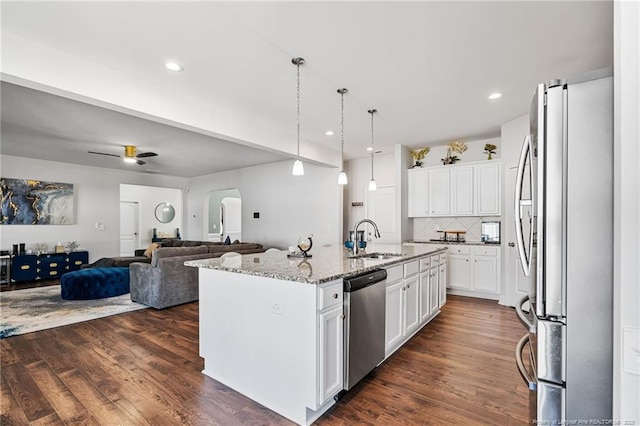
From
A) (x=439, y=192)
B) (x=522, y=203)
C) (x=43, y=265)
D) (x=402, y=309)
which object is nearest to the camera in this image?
(x=522, y=203)

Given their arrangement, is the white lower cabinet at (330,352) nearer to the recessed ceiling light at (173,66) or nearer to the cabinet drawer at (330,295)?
the cabinet drawer at (330,295)

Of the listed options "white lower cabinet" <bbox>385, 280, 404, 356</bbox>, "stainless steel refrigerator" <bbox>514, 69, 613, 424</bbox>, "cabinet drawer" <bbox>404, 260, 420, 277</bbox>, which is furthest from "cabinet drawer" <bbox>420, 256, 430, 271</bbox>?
"stainless steel refrigerator" <bbox>514, 69, 613, 424</bbox>

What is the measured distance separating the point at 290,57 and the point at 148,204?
9.42m

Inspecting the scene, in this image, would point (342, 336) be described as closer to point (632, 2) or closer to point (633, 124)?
point (633, 124)

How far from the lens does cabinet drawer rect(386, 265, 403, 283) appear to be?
262 cm

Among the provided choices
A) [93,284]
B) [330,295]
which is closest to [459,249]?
[330,295]

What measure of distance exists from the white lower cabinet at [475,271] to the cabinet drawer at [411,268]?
7.58 ft

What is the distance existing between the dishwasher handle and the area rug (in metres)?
3.79

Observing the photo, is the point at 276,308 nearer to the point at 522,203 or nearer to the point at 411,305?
the point at 522,203

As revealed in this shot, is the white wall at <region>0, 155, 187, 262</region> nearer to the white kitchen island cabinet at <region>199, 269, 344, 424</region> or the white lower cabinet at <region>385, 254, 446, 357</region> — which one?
the white kitchen island cabinet at <region>199, 269, 344, 424</region>

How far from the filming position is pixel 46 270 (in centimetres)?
643

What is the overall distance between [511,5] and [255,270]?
246 centimetres

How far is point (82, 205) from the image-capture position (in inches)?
288

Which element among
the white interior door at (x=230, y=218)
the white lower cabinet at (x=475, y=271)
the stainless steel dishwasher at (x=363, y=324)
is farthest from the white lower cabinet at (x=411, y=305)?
the white interior door at (x=230, y=218)
